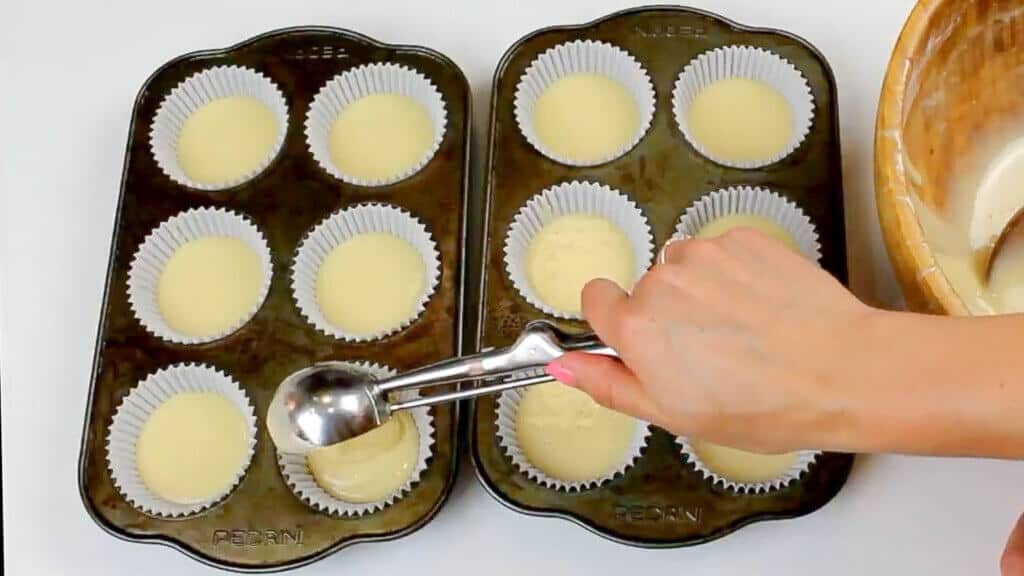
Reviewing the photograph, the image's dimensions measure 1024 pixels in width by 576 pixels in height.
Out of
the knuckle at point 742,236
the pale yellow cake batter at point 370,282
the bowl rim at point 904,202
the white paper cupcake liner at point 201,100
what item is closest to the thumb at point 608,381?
the knuckle at point 742,236

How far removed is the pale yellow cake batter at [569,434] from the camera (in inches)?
34.2

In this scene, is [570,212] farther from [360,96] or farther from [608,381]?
[608,381]

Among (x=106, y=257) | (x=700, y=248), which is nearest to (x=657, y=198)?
(x=700, y=248)

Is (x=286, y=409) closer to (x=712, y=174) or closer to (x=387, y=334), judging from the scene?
(x=387, y=334)

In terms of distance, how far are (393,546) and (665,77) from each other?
0.52 metres

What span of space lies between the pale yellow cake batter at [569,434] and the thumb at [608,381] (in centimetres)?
27

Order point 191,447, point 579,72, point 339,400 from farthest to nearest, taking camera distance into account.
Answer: point 579,72
point 191,447
point 339,400

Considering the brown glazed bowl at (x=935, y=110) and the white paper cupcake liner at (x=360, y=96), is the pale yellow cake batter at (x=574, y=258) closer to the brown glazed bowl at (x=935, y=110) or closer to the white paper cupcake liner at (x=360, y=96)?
the white paper cupcake liner at (x=360, y=96)

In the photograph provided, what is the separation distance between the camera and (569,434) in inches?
34.7

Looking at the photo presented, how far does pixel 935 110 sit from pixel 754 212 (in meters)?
0.19

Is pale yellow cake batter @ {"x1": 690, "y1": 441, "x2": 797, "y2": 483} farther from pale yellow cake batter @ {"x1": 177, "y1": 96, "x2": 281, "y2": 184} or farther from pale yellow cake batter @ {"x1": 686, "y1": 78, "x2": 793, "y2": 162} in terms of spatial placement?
pale yellow cake batter @ {"x1": 177, "y1": 96, "x2": 281, "y2": 184}

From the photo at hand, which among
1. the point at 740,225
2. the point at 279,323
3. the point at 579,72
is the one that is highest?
the point at 579,72

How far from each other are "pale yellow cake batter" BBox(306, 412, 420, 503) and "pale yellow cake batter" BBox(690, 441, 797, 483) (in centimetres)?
25

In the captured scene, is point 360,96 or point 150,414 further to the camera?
point 360,96
